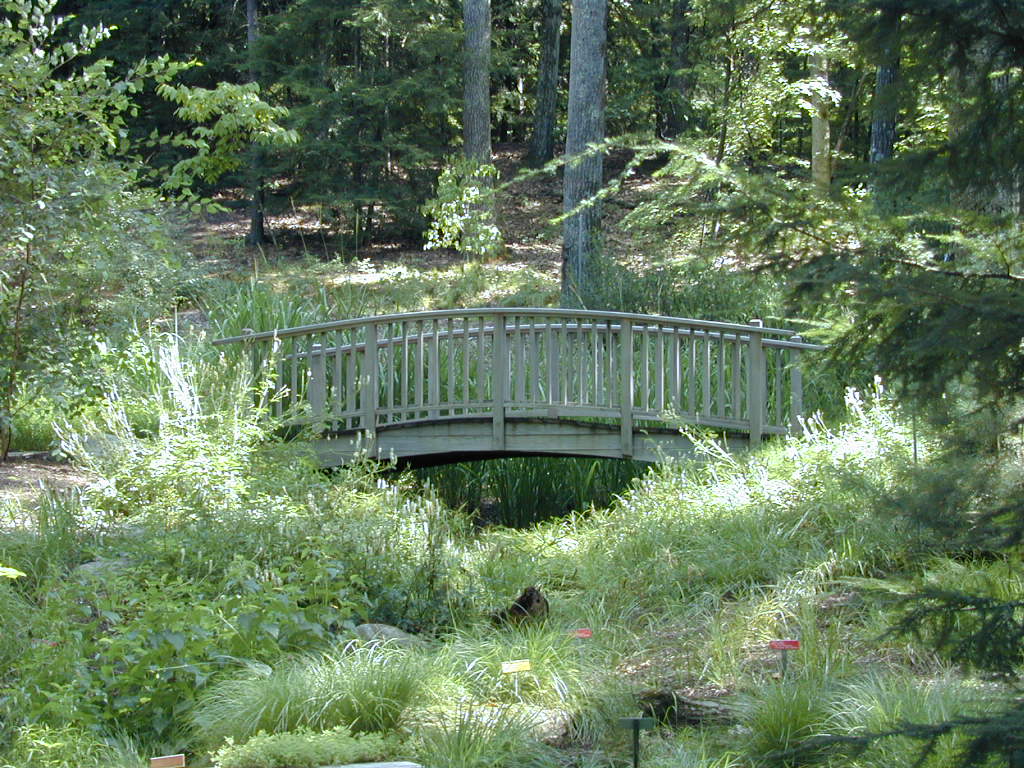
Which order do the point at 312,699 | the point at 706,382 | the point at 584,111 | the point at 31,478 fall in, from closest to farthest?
the point at 312,699 → the point at 31,478 → the point at 706,382 → the point at 584,111

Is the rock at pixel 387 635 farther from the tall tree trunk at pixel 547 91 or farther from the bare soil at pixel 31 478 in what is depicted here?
the tall tree trunk at pixel 547 91

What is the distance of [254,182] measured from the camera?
20.0 m

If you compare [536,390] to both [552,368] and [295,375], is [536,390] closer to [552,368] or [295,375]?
[552,368]

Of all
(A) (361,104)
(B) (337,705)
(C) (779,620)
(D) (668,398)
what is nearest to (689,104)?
(A) (361,104)

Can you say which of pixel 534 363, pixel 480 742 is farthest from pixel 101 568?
pixel 534 363

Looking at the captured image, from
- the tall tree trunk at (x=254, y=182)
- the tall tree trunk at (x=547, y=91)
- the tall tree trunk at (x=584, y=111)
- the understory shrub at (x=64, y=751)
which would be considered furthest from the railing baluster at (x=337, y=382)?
the tall tree trunk at (x=547, y=91)

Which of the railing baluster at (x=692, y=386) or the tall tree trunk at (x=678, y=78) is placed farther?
the tall tree trunk at (x=678, y=78)

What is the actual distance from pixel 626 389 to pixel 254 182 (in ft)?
40.5

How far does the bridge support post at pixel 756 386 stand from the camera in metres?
9.51

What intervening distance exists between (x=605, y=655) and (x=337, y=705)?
5.21 feet

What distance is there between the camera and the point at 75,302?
8711mm

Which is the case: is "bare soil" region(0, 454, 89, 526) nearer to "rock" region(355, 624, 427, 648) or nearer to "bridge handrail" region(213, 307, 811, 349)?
"bridge handrail" region(213, 307, 811, 349)

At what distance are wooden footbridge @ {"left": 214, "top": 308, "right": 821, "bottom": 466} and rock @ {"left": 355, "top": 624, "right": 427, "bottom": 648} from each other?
408 cm

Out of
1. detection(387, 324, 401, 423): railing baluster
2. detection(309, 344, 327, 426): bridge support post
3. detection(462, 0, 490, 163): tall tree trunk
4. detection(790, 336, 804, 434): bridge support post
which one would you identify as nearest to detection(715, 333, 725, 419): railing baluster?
detection(790, 336, 804, 434): bridge support post
